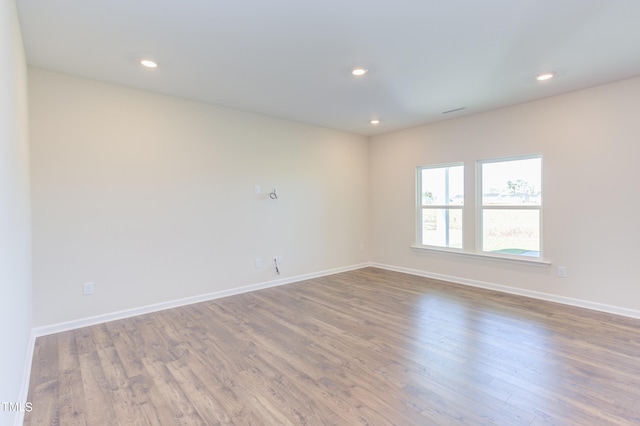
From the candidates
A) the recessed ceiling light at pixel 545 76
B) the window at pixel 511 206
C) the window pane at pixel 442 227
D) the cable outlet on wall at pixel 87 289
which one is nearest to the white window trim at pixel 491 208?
the window at pixel 511 206

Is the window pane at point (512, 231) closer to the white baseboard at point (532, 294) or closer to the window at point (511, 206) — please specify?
the window at point (511, 206)

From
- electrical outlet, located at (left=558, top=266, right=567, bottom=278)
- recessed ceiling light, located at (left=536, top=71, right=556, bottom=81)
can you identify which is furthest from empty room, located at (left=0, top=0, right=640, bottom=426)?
recessed ceiling light, located at (left=536, top=71, right=556, bottom=81)

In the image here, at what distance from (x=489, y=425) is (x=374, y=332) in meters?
1.33

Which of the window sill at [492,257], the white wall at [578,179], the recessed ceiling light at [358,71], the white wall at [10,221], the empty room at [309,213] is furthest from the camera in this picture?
the window sill at [492,257]

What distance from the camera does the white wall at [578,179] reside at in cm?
336

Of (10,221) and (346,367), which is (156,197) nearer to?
(10,221)

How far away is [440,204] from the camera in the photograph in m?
5.16

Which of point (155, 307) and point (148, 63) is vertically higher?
point (148, 63)

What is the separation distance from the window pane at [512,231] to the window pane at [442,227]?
15.8 inches

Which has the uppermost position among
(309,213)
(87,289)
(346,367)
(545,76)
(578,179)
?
(545,76)

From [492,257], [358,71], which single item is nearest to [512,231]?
[492,257]

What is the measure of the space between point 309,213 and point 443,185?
224cm

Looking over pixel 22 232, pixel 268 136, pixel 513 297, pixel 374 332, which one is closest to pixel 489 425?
pixel 374 332

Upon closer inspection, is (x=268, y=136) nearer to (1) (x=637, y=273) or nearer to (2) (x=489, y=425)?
(2) (x=489, y=425)
